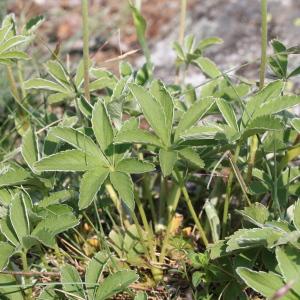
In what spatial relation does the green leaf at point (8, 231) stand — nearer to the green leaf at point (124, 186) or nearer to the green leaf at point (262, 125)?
the green leaf at point (124, 186)

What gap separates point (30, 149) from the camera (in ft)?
5.30

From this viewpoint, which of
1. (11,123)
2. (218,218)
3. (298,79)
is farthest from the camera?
(298,79)

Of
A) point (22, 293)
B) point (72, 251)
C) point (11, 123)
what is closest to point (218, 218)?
point (72, 251)

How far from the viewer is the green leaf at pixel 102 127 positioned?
4.92ft

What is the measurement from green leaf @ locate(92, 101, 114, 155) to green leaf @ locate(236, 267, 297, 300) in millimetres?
447

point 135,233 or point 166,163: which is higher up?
point 166,163

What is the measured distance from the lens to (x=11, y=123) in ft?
7.70

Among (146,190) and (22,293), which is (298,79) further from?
(22,293)

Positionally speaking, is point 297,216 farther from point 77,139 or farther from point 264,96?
point 77,139

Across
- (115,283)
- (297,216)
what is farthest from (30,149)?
(297,216)

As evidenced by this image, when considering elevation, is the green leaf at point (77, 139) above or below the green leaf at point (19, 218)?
above

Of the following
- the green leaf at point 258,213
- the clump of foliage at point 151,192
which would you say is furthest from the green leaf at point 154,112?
the green leaf at point 258,213

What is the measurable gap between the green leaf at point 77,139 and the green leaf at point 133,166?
0.17 ft

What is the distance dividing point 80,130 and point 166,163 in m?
0.28
